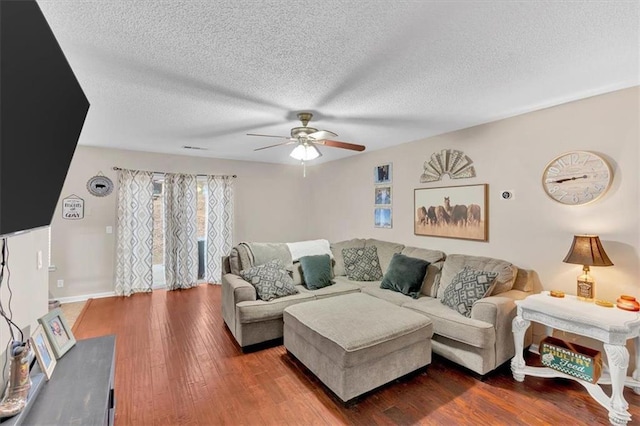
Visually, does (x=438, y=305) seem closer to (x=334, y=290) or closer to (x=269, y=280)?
(x=334, y=290)

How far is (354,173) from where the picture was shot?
17.7 feet

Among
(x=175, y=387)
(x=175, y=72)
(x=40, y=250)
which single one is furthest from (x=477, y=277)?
(x=40, y=250)

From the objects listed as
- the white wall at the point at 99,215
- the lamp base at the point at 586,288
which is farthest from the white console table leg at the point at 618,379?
the white wall at the point at 99,215

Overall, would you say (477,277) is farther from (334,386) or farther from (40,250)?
(40,250)

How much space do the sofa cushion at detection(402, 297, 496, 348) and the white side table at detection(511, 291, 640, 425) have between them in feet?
1.07

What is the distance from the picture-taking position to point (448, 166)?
12.3 feet

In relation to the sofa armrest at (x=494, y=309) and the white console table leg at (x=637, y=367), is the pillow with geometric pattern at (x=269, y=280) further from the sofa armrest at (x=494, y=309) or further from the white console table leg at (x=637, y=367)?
the white console table leg at (x=637, y=367)

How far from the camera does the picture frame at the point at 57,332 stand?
153cm

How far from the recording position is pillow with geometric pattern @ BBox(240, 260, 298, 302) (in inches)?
127

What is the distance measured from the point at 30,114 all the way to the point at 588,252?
3552 mm

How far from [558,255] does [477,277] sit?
811mm

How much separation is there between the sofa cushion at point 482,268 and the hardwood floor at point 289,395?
0.74 m

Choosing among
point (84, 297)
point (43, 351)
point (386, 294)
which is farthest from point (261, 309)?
point (84, 297)

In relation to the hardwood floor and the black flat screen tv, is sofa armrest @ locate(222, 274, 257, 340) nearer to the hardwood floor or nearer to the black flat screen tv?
the hardwood floor
